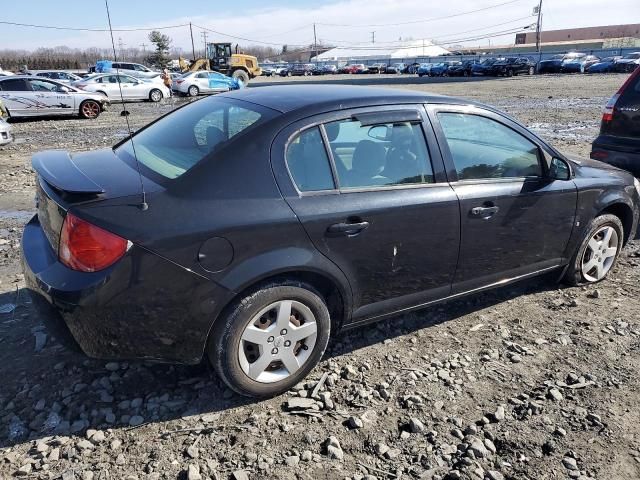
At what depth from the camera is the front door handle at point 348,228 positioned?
2932mm

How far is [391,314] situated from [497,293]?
1.46m

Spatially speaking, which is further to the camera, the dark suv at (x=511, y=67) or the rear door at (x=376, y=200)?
the dark suv at (x=511, y=67)

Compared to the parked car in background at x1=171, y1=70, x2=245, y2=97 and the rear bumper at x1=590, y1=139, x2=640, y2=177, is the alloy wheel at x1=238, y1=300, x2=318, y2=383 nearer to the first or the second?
the rear bumper at x1=590, y1=139, x2=640, y2=177

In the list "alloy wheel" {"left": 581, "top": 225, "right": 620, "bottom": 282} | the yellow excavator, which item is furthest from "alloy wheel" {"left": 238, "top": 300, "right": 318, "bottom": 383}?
the yellow excavator

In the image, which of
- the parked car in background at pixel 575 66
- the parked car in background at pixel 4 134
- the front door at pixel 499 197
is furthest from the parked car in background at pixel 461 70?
the front door at pixel 499 197

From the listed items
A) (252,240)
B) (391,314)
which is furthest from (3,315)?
(391,314)

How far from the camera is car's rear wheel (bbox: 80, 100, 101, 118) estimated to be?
17.8 meters

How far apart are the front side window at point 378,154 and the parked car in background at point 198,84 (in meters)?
24.0

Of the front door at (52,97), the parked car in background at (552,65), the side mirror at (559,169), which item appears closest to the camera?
the side mirror at (559,169)

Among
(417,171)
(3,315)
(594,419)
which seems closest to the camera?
(594,419)

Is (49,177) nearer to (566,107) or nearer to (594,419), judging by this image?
(594,419)

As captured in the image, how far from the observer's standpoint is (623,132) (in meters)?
6.29

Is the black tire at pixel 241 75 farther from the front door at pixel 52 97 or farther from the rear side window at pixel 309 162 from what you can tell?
the rear side window at pixel 309 162

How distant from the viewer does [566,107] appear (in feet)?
58.7
